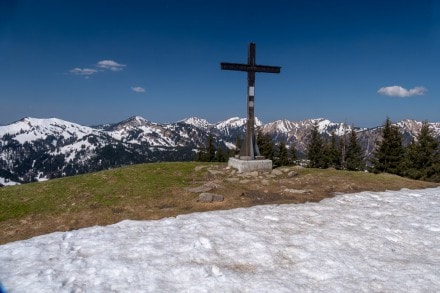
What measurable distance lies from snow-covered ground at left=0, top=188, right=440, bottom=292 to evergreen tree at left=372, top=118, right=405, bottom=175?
47018mm

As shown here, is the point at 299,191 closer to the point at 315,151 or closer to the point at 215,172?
the point at 215,172

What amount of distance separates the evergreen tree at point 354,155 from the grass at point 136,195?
1893 inches

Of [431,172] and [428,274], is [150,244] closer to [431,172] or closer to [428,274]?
[428,274]

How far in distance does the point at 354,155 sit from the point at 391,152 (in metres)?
12.3

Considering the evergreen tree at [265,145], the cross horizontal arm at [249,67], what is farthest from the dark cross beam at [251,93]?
the evergreen tree at [265,145]

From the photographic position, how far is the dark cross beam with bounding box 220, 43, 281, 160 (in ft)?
75.5

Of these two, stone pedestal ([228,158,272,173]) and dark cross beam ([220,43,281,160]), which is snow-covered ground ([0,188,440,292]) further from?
dark cross beam ([220,43,281,160])

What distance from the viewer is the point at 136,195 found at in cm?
1619

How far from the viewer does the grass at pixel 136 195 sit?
12.9 metres

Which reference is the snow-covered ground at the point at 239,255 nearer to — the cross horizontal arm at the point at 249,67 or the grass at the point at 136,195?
the grass at the point at 136,195

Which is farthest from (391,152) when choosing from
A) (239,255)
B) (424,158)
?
(239,255)

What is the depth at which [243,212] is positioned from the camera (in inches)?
500

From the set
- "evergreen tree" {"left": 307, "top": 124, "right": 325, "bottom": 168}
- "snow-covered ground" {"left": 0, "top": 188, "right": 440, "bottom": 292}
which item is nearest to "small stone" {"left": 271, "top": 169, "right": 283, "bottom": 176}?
"snow-covered ground" {"left": 0, "top": 188, "right": 440, "bottom": 292}

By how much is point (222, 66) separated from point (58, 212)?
14.1 meters
